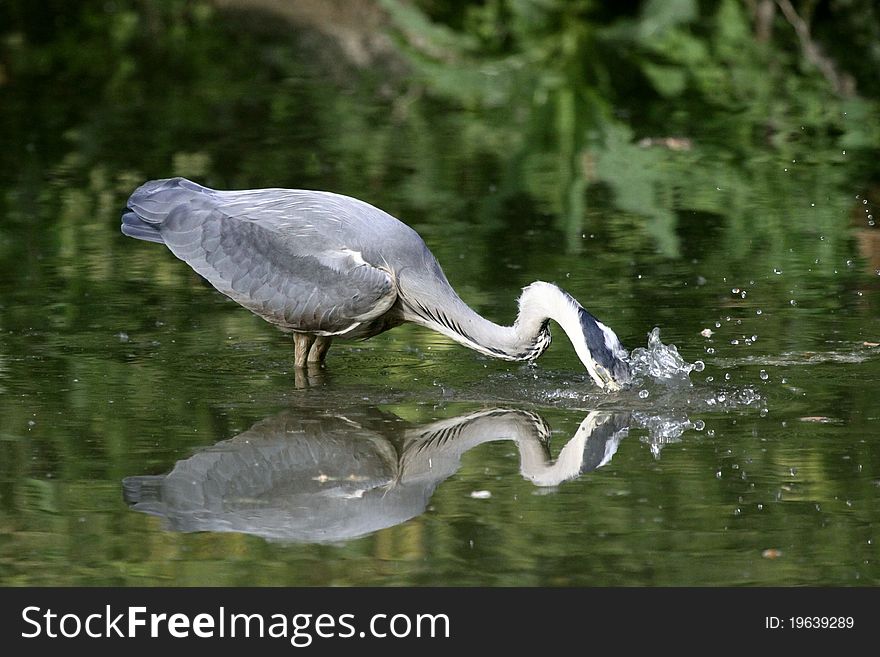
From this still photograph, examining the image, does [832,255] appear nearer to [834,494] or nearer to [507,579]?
[834,494]

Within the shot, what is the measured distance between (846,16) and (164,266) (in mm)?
11462

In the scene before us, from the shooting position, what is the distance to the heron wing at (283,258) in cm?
916

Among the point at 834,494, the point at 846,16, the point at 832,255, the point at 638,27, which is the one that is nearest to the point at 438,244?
the point at 832,255

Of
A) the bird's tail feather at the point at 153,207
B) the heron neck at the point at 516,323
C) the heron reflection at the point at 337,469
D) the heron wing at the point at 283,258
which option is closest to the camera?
the heron reflection at the point at 337,469

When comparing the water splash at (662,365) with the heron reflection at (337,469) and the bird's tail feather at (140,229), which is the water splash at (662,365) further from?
the bird's tail feather at (140,229)

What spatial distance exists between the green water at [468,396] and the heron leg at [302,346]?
137 mm

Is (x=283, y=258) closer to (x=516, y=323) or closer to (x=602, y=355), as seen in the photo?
(x=516, y=323)

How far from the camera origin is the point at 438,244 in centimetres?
1204

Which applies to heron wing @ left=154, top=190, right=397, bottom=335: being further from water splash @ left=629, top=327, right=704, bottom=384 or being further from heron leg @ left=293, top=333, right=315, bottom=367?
water splash @ left=629, top=327, right=704, bottom=384

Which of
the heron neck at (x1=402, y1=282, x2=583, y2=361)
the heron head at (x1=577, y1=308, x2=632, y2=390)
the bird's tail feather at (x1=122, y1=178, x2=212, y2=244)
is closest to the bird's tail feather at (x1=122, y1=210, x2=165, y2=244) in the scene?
the bird's tail feather at (x1=122, y1=178, x2=212, y2=244)

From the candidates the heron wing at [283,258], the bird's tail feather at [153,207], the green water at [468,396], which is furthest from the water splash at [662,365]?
the bird's tail feather at [153,207]

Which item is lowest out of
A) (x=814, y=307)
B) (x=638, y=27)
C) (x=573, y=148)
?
(x=814, y=307)

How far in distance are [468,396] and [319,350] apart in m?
1.08

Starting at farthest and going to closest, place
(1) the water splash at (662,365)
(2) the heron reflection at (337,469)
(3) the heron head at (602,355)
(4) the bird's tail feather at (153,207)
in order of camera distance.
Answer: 1. (4) the bird's tail feather at (153,207)
2. (1) the water splash at (662,365)
3. (3) the heron head at (602,355)
4. (2) the heron reflection at (337,469)
